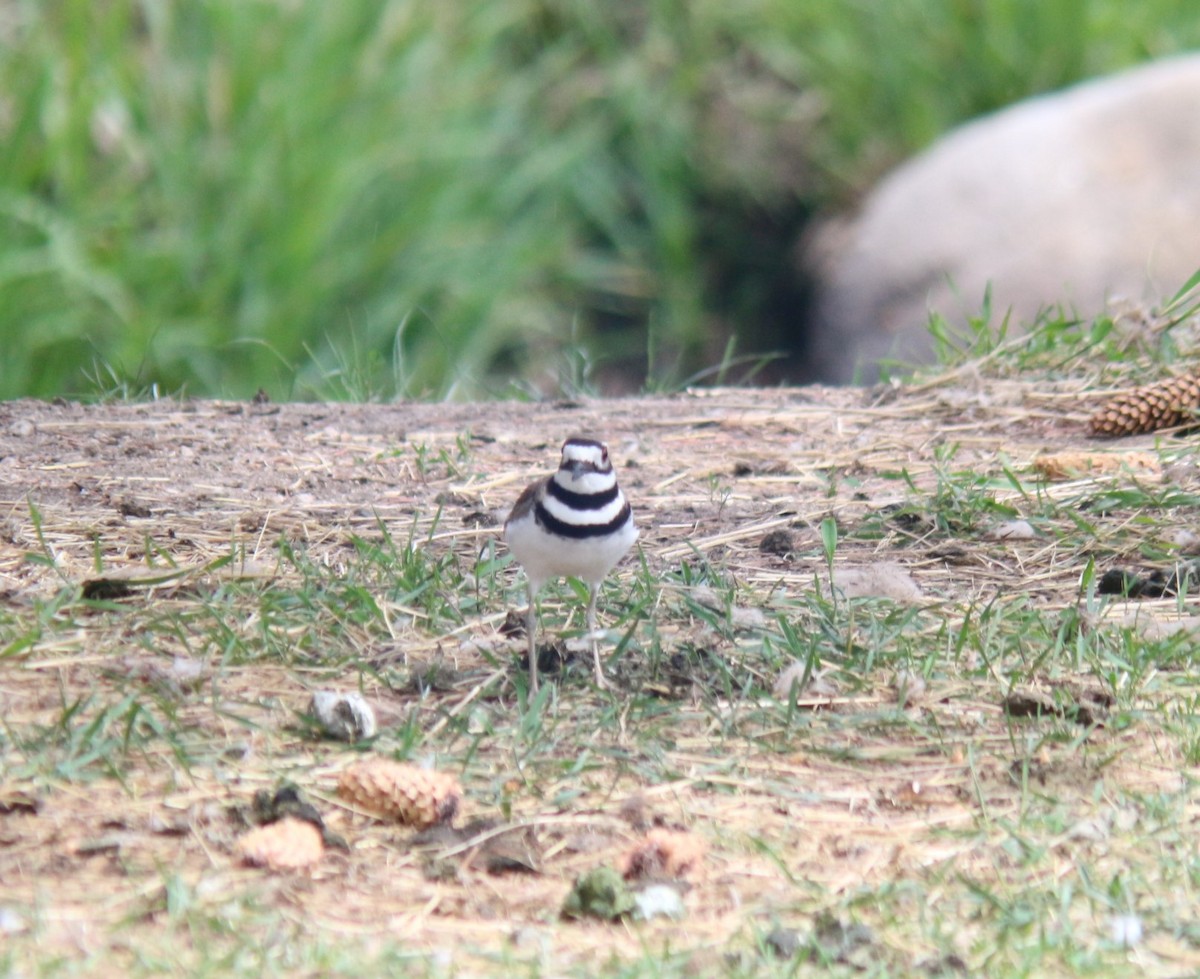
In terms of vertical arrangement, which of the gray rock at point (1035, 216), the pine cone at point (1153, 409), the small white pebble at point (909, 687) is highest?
the gray rock at point (1035, 216)

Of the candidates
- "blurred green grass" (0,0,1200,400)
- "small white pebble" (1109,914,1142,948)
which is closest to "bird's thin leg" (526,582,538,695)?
"small white pebble" (1109,914,1142,948)

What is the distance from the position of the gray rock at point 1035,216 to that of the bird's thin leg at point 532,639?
4.57 m

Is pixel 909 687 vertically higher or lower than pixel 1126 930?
higher

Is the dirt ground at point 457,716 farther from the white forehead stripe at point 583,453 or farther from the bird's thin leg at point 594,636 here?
the white forehead stripe at point 583,453

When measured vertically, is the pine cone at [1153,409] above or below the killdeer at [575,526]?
above

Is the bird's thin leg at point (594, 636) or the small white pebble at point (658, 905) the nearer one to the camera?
the small white pebble at point (658, 905)

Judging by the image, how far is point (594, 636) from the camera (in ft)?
9.20

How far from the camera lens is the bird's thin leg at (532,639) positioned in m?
2.72

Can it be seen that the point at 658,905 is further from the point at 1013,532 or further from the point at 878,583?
the point at 1013,532

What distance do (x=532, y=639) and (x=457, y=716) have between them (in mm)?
202

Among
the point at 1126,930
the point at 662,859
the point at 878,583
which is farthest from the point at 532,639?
the point at 1126,930

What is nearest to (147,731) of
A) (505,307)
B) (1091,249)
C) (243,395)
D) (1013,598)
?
(1013,598)

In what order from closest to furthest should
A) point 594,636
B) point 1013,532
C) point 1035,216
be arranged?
point 594,636, point 1013,532, point 1035,216

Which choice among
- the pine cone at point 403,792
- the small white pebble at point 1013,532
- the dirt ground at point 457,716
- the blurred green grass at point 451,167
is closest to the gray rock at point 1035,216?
the blurred green grass at point 451,167
